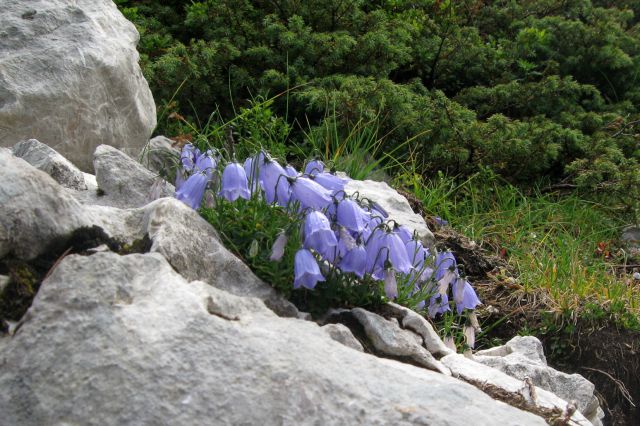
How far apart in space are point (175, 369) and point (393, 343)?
103cm

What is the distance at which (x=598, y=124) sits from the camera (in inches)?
254

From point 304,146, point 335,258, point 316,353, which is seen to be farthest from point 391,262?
point 304,146

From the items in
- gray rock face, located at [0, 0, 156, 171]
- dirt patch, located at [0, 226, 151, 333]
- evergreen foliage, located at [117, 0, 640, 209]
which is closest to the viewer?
dirt patch, located at [0, 226, 151, 333]

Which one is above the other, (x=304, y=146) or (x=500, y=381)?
(x=500, y=381)

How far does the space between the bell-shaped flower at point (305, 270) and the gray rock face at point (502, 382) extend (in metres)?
0.67

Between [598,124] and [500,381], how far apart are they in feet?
13.0

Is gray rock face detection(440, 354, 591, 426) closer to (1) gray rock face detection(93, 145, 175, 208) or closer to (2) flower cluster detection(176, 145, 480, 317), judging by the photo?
(2) flower cluster detection(176, 145, 480, 317)

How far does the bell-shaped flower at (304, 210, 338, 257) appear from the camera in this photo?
113 inches

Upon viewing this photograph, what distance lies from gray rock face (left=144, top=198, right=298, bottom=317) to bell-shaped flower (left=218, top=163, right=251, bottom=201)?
138 mm

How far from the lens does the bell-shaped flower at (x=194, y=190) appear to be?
312cm

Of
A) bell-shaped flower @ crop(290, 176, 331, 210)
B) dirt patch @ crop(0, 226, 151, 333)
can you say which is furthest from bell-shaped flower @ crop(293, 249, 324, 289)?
dirt patch @ crop(0, 226, 151, 333)

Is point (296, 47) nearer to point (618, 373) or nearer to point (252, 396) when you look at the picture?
point (618, 373)

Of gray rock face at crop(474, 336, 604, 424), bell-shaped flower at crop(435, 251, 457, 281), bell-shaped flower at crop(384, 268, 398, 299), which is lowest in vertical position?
gray rock face at crop(474, 336, 604, 424)

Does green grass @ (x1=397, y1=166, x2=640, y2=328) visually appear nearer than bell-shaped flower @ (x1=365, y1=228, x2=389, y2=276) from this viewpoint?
No
